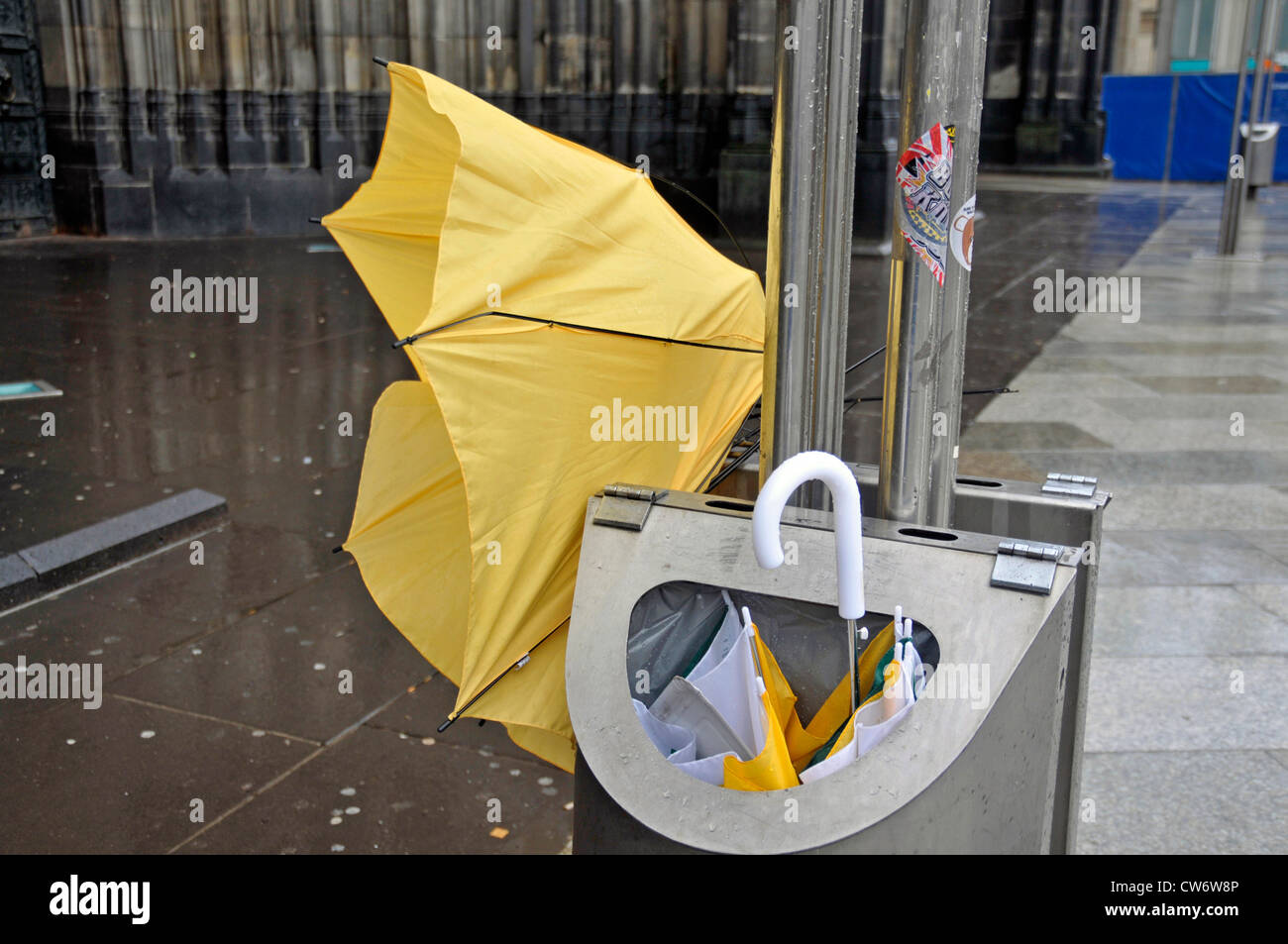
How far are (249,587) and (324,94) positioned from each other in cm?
989

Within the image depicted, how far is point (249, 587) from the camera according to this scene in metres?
4.51

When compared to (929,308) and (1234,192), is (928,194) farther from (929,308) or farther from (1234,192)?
(1234,192)

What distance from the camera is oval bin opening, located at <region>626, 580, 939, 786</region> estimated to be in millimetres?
1855

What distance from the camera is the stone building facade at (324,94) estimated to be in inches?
480

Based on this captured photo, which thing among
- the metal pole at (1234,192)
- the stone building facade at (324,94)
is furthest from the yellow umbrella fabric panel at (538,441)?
the metal pole at (1234,192)

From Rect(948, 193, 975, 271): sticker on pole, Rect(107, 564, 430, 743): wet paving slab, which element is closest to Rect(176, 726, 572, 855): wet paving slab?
Rect(107, 564, 430, 743): wet paving slab

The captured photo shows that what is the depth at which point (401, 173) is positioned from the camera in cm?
216

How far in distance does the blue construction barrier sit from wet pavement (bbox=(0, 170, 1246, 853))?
47.0 ft

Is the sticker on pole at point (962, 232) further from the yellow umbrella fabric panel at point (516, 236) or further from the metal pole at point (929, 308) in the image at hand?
the yellow umbrella fabric panel at point (516, 236)

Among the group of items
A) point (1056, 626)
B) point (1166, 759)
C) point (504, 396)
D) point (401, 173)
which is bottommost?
point (1166, 759)

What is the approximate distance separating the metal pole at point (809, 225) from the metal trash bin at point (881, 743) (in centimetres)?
18
